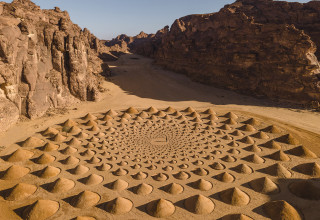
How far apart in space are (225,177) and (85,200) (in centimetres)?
846

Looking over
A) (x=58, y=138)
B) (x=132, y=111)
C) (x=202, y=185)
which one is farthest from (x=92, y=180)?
(x=132, y=111)

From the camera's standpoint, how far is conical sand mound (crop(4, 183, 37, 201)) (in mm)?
11703

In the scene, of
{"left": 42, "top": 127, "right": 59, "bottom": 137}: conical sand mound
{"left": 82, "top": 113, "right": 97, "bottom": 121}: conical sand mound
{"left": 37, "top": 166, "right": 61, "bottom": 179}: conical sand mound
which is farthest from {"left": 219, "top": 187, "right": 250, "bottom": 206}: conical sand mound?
{"left": 82, "top": 113, "right": 97, "bottom": 121}: conical sand mound

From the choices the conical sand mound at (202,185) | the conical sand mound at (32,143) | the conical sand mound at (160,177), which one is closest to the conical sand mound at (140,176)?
the conical sand mound at (160,177)

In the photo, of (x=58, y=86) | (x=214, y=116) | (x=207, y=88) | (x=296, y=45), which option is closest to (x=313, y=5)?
(x=296, y=45)

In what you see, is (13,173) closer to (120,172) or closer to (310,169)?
(120,172)

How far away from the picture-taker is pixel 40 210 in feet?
34.9

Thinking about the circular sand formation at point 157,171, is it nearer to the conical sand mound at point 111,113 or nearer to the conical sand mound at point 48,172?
the conical sand mound at point 48,172

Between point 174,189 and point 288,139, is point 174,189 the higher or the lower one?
the lower one

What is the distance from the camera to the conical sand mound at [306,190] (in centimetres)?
1162

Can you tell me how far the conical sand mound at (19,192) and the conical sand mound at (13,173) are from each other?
1.64 metres

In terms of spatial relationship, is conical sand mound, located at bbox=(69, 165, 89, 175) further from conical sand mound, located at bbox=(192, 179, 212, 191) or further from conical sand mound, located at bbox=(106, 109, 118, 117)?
conical sand mound, located at bbox=(106, 109, 118, 117)

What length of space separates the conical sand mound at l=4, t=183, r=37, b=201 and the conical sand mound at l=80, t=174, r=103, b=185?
2.86m

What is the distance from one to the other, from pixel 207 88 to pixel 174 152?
71.8 ft
